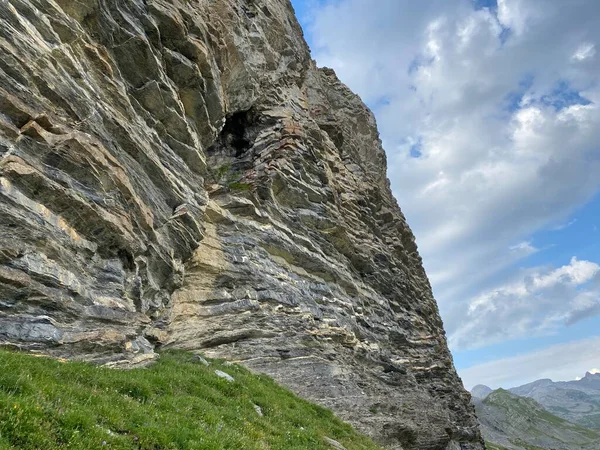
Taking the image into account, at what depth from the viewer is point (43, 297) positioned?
1398 cm

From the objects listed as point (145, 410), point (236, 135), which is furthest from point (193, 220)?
point (236, 135)

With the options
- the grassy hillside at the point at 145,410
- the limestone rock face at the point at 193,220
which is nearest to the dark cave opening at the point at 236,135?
the limestone rock face at the point at 193,220

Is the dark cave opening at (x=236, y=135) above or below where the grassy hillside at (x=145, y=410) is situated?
above

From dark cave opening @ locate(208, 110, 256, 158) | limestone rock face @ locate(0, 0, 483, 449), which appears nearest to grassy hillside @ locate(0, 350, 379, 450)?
limestone rock face @ locate(0, 0, 483, 449)

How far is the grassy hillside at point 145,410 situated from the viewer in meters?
8.09

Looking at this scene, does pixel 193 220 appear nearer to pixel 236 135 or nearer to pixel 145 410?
pixel 145 410

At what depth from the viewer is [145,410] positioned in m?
11.1

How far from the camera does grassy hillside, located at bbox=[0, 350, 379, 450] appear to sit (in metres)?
8.09

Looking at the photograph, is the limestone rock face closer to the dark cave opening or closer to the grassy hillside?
the dark cave opening

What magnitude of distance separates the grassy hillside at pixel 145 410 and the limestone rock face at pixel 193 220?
2.27m

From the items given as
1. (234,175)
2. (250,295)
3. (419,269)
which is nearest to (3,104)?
(250,295)

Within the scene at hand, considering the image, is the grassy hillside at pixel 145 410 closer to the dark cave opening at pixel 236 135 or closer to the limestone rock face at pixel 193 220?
the limestone rock face at pixel 193 220

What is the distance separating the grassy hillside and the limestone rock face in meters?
2.27

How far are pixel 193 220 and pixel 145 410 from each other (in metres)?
14.9
